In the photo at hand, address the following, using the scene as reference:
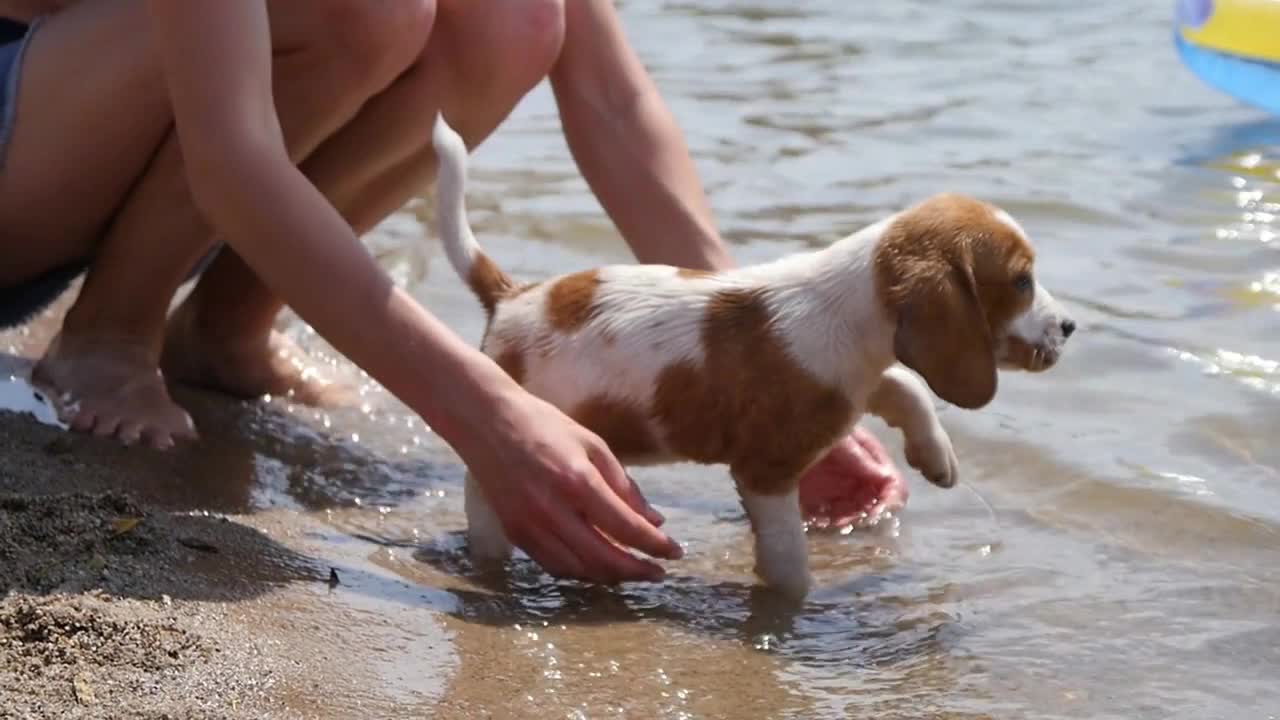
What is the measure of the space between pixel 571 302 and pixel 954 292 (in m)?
0.55

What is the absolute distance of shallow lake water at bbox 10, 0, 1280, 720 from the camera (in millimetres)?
2387

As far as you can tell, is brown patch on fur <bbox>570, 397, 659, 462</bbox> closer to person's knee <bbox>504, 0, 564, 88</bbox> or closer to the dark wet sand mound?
the dark wet sand mound


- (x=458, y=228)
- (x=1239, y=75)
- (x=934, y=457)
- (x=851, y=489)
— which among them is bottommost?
(x=1239, y=75)

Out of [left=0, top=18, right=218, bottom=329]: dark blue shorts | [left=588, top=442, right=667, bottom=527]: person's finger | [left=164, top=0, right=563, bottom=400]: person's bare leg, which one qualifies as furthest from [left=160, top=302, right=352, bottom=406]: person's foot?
[left=588, top=442, right=667, bottom=527]: person's finger

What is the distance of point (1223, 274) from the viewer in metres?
4.52

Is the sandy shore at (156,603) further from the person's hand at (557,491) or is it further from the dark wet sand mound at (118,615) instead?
the person's hand at (557,491)

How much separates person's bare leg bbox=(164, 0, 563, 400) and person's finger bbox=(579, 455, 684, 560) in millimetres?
1022

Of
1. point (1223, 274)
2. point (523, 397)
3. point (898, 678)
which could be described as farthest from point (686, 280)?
point (1223, 274)

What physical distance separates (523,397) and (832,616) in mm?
578

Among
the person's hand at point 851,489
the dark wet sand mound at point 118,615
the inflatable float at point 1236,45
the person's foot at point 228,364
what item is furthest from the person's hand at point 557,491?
the inflatable float at point 1236,45

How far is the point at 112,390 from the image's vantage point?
3098 mm

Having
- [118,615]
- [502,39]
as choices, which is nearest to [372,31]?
[502,39]

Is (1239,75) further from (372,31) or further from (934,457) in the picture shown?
(372,31)

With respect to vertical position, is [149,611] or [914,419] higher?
[149,611]
